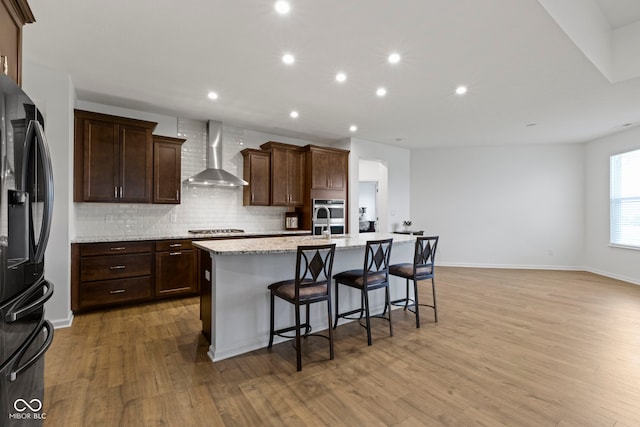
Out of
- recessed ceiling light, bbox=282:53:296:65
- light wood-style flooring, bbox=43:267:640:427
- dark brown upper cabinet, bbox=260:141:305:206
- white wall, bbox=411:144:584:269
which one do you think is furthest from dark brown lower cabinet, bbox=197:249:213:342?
white wall, bbox=411:144:584:269

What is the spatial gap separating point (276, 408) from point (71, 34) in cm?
348

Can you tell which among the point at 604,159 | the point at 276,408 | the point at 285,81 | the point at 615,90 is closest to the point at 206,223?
the point at 285,81

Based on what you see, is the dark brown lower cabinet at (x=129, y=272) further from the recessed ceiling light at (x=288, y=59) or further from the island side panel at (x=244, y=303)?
the recessed ceiling light at (x=288, y=59)

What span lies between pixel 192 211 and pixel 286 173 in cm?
177

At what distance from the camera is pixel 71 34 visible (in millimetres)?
2654

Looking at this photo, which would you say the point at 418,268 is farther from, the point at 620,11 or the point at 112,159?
the point at 112,159

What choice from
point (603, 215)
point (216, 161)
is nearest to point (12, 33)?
point (216, 161)

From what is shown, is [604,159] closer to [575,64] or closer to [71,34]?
[575,64]

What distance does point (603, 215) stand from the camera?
619 cm

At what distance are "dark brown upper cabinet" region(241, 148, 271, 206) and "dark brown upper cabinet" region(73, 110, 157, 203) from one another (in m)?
1.55

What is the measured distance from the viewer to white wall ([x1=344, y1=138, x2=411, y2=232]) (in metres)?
6.30

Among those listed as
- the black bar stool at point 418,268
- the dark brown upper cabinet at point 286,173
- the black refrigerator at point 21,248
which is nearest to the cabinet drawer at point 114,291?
the dark brown upper cabinet at point 286,173

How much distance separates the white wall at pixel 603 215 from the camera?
18.4ft

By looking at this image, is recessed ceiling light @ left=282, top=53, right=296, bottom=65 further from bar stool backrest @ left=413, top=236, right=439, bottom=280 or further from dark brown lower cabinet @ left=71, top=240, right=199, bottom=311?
dark brown lower cabinet @ left=71, top=240, right=199, bottom=311
